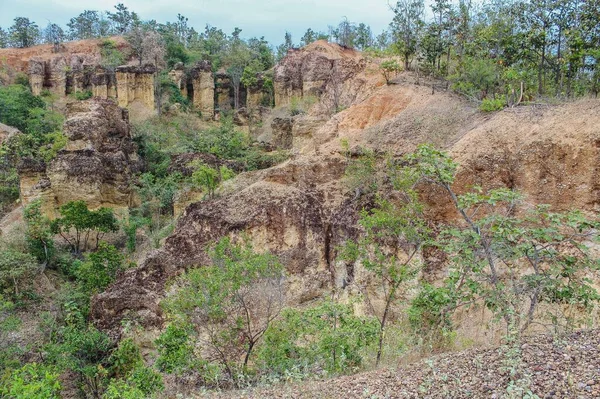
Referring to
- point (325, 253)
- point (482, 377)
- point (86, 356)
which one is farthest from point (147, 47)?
point (482, 377)

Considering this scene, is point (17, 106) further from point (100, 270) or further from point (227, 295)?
point (227, 295)

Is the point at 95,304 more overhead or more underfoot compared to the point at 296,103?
more underfoot

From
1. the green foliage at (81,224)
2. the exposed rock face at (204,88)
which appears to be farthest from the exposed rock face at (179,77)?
the green foliage at (81,224)

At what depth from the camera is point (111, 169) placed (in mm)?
24328

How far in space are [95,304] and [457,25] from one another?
1821cm

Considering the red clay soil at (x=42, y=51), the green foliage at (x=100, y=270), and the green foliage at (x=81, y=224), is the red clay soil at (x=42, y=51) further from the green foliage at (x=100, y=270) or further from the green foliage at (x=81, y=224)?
the green foliage at (x=100, y=270)

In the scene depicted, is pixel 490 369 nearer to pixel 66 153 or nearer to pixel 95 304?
pixel 95 304

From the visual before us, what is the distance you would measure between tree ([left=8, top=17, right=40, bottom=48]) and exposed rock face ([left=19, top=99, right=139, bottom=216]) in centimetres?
3575

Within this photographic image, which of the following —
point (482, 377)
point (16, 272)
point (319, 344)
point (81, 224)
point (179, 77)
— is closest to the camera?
point (482, 377)

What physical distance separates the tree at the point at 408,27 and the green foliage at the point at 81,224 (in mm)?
16342

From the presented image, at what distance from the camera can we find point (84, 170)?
76.4 feet

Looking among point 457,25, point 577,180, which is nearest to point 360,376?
point 577,180

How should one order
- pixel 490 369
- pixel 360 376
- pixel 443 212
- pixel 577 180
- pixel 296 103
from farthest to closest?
pixel 296 103
pixel 443 212
pixel 577 180
pixel 360 376
pixel 490 369

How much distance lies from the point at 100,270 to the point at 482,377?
1632 cm
